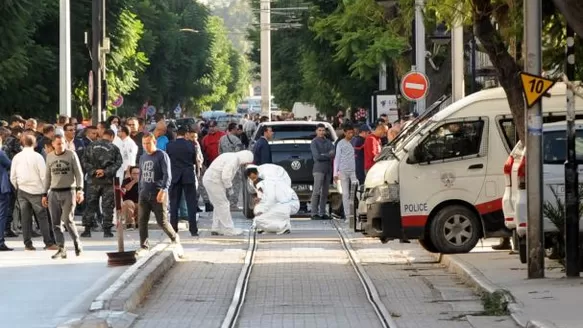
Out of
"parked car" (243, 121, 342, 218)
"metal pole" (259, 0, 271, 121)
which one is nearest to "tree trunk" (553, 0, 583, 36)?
"parked car" (243, 121, 342, 218)

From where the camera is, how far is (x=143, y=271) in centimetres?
1702

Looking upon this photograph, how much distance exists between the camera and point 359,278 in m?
18.1

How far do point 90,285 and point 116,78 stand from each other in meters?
39.0

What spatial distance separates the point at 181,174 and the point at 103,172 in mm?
1277

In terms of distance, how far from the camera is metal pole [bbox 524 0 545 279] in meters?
16.3

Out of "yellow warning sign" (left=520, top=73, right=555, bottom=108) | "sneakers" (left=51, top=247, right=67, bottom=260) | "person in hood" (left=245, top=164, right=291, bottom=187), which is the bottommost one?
"sneakers" (left=51, top=247, right=67, bottom=260)

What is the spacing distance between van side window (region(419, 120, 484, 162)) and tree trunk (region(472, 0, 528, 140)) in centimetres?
179

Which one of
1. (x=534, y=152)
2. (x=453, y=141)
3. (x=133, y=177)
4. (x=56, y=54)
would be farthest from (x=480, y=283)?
(x=56, y=54)

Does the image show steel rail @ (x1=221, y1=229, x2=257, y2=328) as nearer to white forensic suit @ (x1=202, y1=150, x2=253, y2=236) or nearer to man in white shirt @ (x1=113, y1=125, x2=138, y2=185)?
white forensic suit @ (x1=202, y1=150, x2=253, y2=236)

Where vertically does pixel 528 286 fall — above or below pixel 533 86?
below

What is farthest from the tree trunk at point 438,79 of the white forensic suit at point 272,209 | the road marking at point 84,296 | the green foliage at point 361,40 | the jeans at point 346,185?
the road marking at point 84,296

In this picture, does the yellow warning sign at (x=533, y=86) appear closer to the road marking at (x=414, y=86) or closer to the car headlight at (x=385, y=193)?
the car headlight at (x=385, y=193)

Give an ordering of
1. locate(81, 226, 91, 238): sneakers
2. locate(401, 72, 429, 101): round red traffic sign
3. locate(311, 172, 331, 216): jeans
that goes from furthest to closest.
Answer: locate(401, 72, 429, 101): round red traffic sign
locate(311, 172, 331, 216): jeans
locate(81, 226, 91, 238): sneakers

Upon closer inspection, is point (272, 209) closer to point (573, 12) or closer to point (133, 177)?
point (133, 177)
